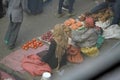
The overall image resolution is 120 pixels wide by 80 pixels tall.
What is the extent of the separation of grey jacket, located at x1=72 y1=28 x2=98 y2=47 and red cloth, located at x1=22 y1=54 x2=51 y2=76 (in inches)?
36.4

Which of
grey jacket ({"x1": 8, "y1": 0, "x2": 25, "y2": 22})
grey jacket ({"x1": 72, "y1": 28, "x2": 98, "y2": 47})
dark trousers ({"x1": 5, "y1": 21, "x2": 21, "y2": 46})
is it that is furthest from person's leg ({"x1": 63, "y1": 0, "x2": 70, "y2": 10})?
grey jacket ({"x1": 8, "y1": 0, "x2": 25, "y2": 22})

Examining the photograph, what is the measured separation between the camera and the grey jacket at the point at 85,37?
5.88 metres

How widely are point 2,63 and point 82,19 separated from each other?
250 cm

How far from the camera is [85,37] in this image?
5.86 m

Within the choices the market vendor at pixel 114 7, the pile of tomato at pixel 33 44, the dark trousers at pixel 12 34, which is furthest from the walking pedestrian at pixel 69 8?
the dark trousers at pixel 12 34

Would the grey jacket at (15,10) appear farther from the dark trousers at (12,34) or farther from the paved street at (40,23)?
the paved street at (40,23)

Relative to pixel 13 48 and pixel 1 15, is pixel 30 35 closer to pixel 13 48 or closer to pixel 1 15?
pixel 13 48

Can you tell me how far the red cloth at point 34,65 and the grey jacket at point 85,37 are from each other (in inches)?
36.4

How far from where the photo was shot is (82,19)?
23.7 feet

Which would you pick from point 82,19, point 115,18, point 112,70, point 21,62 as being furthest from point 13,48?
point 112,70

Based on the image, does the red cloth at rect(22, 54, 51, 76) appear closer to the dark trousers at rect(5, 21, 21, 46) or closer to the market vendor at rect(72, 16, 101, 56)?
the dark trousers at rect(5, 21, 21, 46)

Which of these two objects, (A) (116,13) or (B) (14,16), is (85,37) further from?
(B) (14,16)

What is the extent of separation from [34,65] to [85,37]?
1.24 meters

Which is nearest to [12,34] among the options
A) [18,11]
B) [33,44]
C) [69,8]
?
[33,44]
